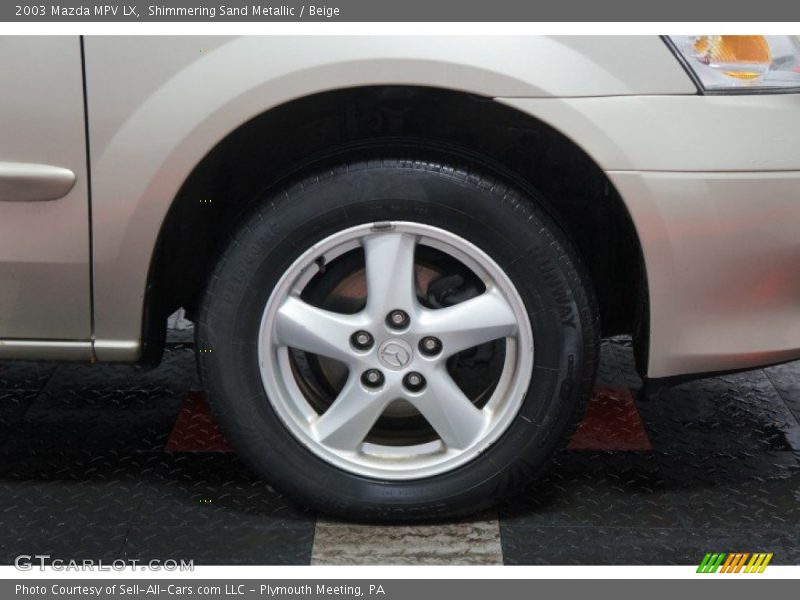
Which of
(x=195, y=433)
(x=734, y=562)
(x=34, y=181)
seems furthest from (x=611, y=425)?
(x=34, y=181)

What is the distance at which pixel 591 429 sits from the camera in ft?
9.42

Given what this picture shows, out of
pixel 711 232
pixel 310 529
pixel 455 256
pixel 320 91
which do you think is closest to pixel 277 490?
pixel 310 529

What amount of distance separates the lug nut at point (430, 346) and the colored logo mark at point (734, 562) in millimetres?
664

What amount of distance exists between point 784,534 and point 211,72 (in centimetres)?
146

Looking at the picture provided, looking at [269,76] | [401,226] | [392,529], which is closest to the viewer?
[269,76]

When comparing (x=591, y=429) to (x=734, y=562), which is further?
(x=591, y=429)

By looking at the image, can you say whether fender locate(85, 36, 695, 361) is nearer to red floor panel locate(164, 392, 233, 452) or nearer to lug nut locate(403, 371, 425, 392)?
lug nut locate(403, 371, 425, 392)

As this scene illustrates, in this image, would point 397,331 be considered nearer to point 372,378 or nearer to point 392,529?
point 372,378

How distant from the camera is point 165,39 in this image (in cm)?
211

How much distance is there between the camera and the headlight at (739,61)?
2104mm

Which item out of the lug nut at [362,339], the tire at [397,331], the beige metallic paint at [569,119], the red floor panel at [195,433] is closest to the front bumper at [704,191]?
the beige metallic paint at [569,119]

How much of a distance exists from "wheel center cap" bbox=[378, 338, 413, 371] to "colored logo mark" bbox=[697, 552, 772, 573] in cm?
70

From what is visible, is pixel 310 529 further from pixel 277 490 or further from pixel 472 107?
pixel 472 107

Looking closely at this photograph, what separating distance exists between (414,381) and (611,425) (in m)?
0.78
